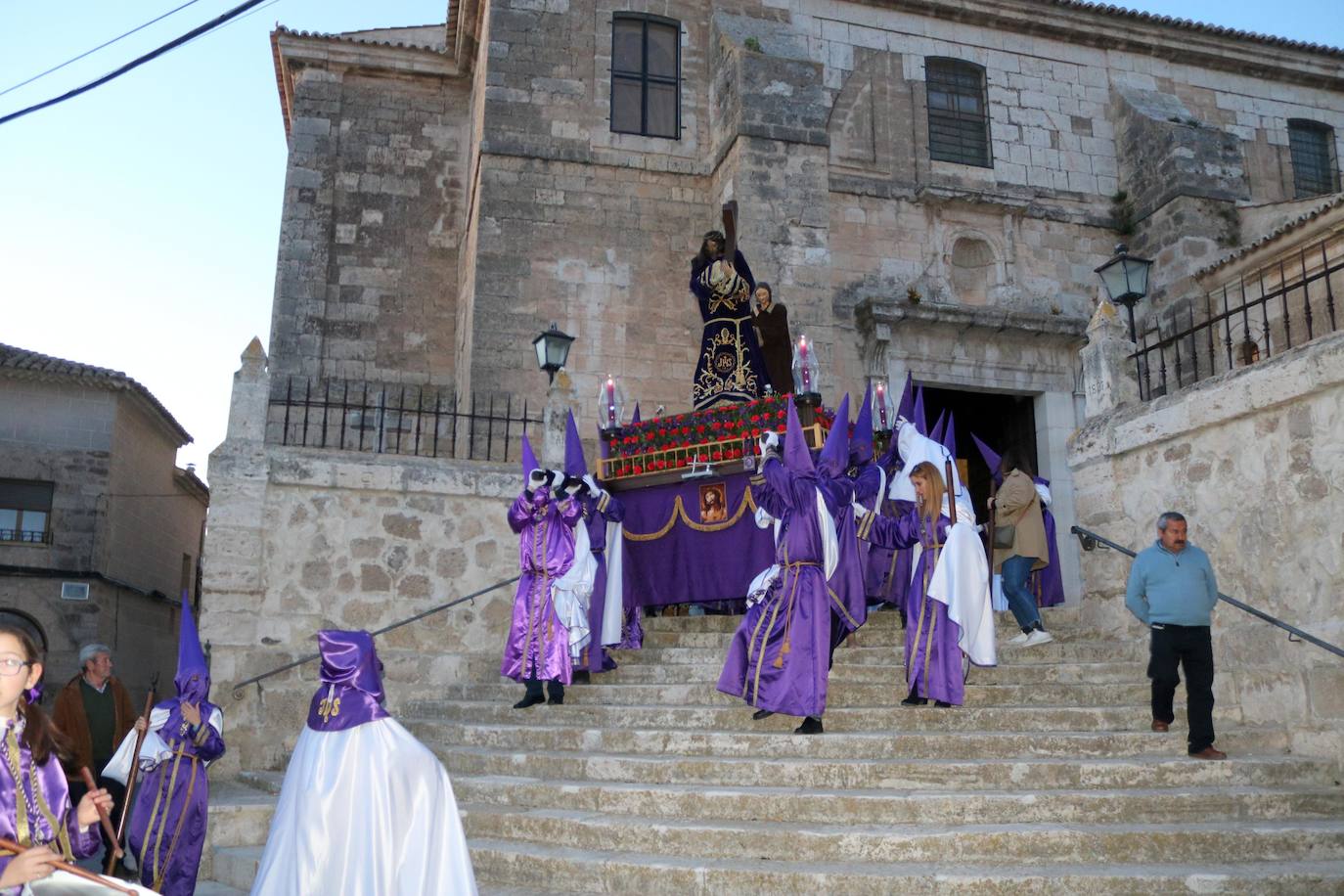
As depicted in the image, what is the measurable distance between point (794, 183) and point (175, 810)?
10584 millimetres

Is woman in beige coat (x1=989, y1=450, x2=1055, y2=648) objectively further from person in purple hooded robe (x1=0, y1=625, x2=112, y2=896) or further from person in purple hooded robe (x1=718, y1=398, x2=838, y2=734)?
person in purple hooded robe (x1=0, y1=625, x2=112, y2=896)

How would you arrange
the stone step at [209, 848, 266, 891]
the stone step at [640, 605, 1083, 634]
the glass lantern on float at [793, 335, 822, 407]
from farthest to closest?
1. the glass lantern on float at [793, 335, 822, 407]
2. the stone step at [640, 605, 1083, 634]
3. the stone step at [209, 848, 266, 891]

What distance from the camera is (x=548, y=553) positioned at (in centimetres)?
810

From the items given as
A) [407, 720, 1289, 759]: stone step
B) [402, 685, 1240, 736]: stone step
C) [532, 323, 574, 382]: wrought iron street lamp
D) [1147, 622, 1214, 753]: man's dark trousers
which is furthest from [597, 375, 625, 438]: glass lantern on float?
[1147, 622, 1214, 753]: man's dark trousers

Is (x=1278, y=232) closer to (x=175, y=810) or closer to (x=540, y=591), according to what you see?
(x=540, y=591)

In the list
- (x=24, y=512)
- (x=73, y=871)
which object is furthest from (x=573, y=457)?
(x=24, y=512)

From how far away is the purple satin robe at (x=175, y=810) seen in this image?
241 inches

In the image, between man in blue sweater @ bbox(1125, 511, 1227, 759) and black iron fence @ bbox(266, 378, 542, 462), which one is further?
black iron fence @ bbox(266, 378, 542, 462)

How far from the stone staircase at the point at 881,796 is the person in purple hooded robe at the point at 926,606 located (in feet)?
0.69

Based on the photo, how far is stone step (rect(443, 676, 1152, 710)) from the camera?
7320 millimetres

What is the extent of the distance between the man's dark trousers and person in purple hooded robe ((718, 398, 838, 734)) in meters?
1.94

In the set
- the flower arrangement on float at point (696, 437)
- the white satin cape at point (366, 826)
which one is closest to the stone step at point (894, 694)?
the flower arrangement on float at point (696, 437)

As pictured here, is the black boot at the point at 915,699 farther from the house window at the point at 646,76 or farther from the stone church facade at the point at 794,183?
the house window at the point at 646,76

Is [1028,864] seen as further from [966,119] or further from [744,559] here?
[966,119]
